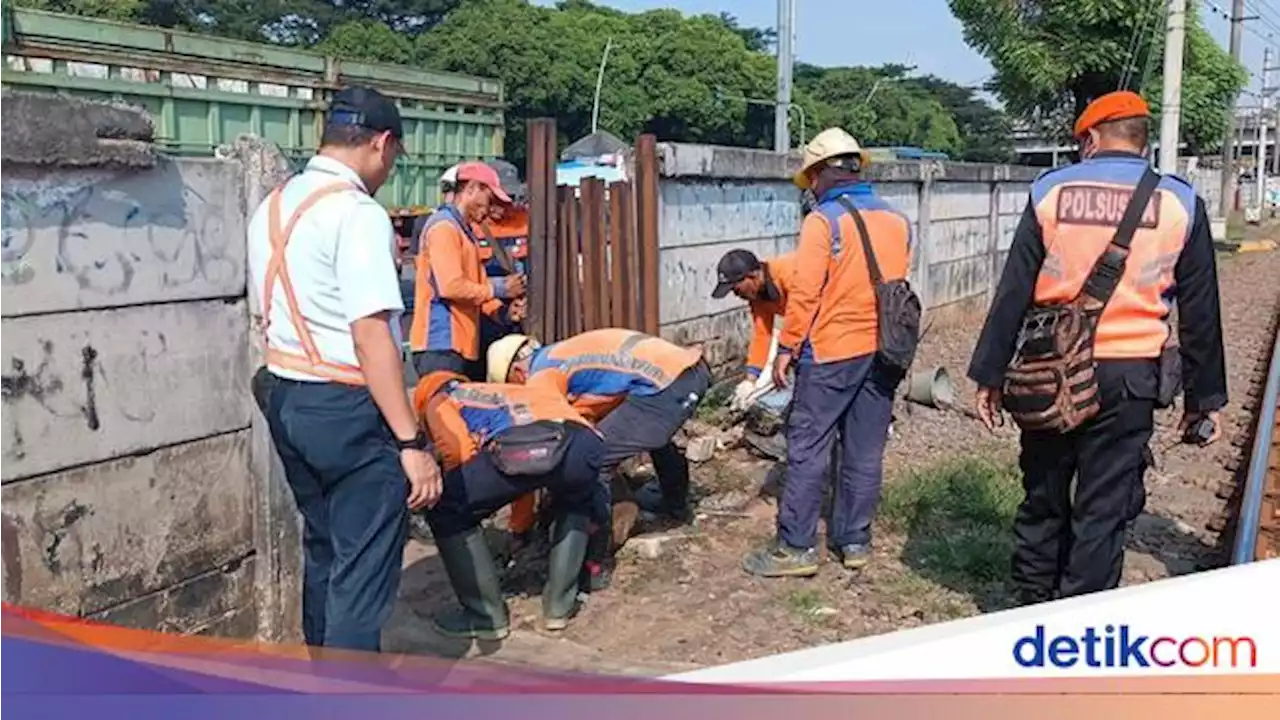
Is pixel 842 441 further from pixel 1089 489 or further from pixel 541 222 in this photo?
pixel 541 222

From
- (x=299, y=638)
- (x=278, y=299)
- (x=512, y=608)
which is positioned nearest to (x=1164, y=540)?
(x=512, y=608)

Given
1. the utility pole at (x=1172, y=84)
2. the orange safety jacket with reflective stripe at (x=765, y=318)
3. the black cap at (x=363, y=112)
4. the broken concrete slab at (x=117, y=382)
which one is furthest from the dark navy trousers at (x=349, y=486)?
the utility pole at (x=1172, y=84)

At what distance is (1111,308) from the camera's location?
385 cm

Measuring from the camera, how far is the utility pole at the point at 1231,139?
38.6 m

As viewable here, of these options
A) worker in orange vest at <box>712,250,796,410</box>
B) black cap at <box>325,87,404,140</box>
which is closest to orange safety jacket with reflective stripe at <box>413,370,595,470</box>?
black cap at <box>325,87,404,140</box>

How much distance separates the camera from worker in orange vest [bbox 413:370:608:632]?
433 centimetres

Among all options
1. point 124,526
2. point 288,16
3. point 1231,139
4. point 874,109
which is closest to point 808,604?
point 124,526

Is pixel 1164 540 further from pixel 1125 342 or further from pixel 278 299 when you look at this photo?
pixel 278 299

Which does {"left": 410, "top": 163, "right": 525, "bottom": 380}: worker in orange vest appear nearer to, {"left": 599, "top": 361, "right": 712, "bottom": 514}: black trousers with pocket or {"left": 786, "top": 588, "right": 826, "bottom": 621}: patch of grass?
{"left": 599, "top": 361, "right": 712, "bottom": 514}: black trousers with pocket

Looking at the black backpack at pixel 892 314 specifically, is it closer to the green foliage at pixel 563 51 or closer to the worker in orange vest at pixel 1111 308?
the worker in orange vest at pixel 1111 308

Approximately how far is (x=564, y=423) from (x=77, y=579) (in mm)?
1683

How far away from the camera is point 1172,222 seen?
12.4 ft

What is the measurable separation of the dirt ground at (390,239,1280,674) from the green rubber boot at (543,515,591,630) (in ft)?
0.29

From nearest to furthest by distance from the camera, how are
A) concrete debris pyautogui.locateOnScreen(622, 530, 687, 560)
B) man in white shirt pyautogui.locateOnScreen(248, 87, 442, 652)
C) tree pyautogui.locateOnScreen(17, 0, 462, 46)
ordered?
man in white shirt pyautogui.locateOnScreen(248, 87, 442, 652), concrete debris pyautogui.locateOnScreen(622, 530, 687, 560), tree pyautogui.locateOnScreen(17, 0, 462, 46)
